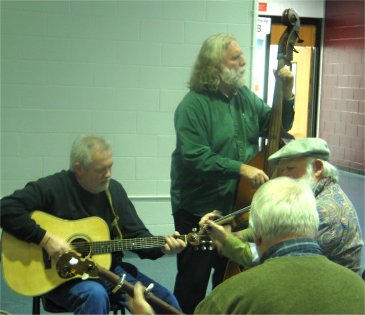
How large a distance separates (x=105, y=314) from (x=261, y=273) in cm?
112

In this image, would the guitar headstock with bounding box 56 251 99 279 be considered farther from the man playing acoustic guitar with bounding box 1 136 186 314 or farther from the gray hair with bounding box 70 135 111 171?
the gray hair with bounding box 70 135 111 171

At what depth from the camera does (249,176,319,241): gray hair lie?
1396mm

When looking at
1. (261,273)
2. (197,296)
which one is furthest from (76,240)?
(261,273)

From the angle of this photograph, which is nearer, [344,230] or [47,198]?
[344,230]

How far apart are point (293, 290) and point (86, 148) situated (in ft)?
4.46

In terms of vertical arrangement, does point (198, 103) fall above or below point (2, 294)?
above

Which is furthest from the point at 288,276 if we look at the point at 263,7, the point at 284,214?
the point at 263,7

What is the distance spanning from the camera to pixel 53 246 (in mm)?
2270

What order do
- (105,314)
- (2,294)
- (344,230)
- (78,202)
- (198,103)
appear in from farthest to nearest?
(2,294), (198,103), (78,202), (105,314), (344,230)

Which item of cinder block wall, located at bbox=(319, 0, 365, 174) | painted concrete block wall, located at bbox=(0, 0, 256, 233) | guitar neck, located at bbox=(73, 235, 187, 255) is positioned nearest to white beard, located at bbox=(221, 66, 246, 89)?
guitar neck, located at bbox=(73, 235, 187, 255)

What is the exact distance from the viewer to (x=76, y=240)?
2.37m

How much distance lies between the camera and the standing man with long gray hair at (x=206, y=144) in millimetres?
2588

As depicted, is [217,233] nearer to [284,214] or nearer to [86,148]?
[86,148]

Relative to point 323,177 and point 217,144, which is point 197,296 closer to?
point 217,144
